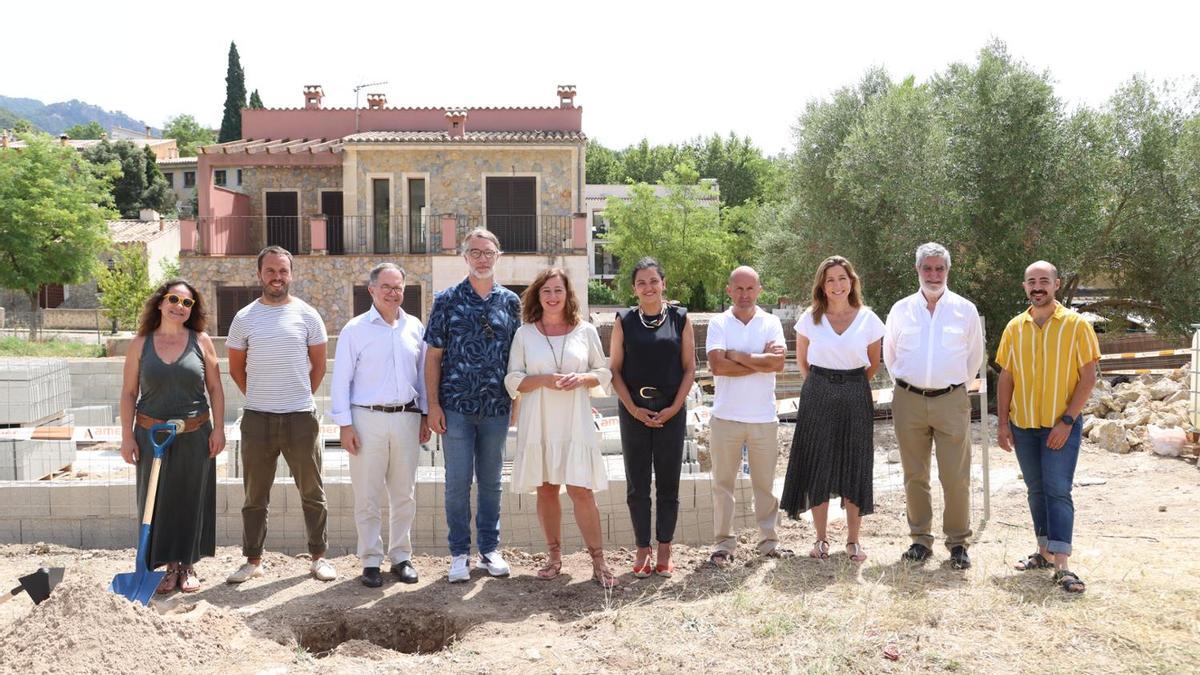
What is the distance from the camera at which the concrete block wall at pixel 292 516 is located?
6.45m

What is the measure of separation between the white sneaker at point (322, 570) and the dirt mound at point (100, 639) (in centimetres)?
97

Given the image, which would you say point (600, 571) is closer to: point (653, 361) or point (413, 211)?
point (653, 361)

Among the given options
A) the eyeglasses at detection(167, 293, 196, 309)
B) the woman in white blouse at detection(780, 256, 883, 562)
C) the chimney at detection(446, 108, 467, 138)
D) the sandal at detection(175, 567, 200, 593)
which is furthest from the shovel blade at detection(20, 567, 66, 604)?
the chimney at detection(446, 108, 467, 138)

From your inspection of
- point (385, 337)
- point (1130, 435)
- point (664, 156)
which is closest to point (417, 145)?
point (1130, 435)

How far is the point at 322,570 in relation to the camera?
223 inches

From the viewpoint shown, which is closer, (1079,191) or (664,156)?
(1079,191)

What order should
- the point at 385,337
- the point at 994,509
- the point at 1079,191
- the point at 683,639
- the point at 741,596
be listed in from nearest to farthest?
the point at 683,639
the point at 741,596
the point at 385,337
the point at 994,509
the point at 1079,191

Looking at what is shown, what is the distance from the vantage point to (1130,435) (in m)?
10.9

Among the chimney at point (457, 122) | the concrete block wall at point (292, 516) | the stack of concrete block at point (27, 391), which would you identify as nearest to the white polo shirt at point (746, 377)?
the concrete block wall at point (292, 516)

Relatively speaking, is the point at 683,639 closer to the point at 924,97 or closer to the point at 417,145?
the point at 924,97

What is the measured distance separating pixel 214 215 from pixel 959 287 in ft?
54.7

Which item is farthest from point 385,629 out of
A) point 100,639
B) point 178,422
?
point 178,422

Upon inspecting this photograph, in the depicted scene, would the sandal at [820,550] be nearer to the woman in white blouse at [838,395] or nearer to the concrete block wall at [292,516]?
the woman in white blouse at [838,395]

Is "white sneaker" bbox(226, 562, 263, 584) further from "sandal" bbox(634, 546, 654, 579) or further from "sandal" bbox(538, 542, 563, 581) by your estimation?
"sandal" bbox(634, 546, 654, 579)
